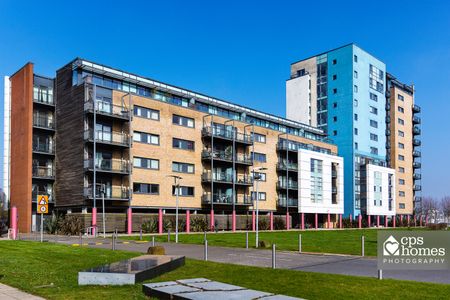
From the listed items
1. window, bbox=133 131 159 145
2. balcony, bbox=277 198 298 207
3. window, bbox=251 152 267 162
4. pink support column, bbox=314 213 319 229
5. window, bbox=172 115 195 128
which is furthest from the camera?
pink support column, bbox=314 213 319 229

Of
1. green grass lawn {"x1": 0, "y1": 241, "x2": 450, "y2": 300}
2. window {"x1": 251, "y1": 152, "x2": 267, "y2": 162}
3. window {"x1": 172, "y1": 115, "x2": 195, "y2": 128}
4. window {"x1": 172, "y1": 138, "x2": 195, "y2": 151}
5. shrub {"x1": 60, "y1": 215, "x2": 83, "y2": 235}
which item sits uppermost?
window {"x1": 172, "y1": 115, "x2": 195, "y2": 128}

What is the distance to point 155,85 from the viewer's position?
56.1 metres

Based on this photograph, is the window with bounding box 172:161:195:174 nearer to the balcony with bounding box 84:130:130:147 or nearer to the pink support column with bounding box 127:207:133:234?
the balcony with bounding box 84:130:130:147

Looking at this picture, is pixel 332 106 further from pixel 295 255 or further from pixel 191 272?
pixel 191 272

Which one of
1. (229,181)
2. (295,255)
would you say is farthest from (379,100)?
(295,255)

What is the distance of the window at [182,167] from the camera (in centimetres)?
5412

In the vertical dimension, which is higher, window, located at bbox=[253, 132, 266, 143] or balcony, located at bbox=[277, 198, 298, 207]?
window, located at bbox=[253, 132, 266, 143]

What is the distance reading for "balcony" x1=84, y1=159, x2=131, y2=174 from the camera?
46250 mm

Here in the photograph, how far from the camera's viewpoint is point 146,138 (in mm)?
51156

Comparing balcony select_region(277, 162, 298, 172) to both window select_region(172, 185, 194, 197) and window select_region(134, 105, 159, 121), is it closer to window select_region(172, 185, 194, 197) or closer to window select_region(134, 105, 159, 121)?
window select_region(172, 185, 194, 197)

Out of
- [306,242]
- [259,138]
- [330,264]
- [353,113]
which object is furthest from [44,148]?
[353,113]

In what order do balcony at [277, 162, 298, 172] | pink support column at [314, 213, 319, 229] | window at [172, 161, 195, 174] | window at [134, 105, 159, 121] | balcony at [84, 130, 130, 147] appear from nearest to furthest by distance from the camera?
balcony at [84, 130, 130, 147] → window at [134, 105, 159, 121] → window at [172, 161, 195, 174] → balcony at [277, 162, 298, 172] → pink support column at [314, 213, 319, 229]

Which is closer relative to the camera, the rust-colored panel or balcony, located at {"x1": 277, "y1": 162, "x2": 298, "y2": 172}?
the rust-colored panel

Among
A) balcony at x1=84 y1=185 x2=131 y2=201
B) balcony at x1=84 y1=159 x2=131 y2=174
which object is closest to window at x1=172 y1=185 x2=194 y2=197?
balcony at x1=84 y1=185 x2=131 y2=201
